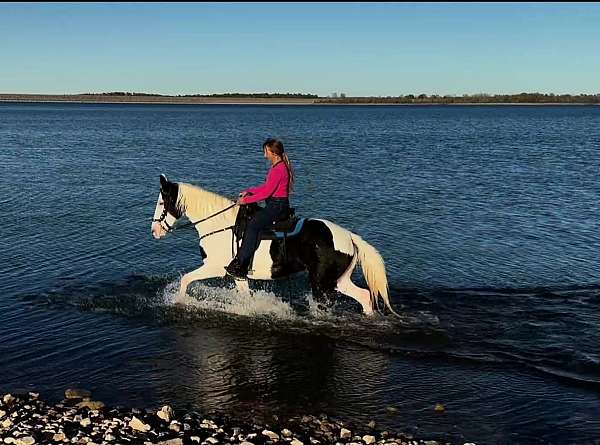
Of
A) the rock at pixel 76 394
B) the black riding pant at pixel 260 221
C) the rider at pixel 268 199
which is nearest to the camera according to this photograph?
the rock at pixel 76 394

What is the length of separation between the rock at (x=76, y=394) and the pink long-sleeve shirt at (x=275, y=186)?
3984mm

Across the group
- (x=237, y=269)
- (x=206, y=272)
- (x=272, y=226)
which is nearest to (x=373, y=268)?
(x=272, y=226)

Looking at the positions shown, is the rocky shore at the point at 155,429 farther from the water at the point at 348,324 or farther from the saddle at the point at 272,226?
the saddle at the point at 272,226

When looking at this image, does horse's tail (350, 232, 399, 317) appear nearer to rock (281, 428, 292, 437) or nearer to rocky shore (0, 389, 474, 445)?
rocky shore (0, 389, 474, 445)

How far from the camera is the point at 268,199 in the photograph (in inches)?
432

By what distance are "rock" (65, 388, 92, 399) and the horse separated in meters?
3.53

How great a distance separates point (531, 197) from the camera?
84.2 ft

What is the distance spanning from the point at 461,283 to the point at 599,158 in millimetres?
32341

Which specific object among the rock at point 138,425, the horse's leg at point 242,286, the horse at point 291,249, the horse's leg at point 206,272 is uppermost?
the horse at point 291,249

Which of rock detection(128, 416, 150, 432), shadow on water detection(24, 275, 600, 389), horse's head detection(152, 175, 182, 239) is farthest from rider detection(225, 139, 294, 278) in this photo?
rock detection(128, 416, 150, 432)

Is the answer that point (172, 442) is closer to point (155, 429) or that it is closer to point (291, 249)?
point (155, 429)

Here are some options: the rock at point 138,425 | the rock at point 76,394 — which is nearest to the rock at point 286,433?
the rock at point 138,425

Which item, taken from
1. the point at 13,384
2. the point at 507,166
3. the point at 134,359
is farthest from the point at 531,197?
the point at 13,384

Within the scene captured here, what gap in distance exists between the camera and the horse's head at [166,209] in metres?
11.5
